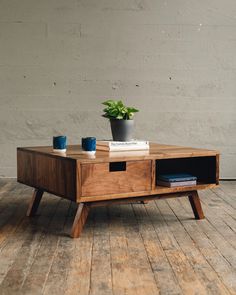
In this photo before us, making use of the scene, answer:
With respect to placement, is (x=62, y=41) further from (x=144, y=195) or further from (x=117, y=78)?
(x=144, y=195)

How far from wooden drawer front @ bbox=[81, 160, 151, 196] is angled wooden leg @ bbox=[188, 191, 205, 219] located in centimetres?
34

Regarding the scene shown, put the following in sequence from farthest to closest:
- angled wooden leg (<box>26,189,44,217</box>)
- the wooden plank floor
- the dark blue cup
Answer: angled wooden leg (<box>26,189,44,217</box>)
the dark blue cup
the wooden plank floor

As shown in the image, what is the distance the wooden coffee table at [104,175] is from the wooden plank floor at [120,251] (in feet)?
0.46

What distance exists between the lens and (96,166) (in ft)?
7.29

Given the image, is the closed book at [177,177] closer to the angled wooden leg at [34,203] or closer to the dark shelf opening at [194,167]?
the dark shelf opening at [194,167]

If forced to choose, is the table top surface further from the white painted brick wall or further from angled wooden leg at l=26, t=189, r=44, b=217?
the white painted brick wall

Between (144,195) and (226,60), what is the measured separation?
208 cm

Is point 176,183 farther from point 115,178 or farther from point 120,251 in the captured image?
point 120,251

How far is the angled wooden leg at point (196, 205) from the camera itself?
260 cm

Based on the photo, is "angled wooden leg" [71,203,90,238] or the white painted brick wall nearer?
"angled wooden leg" [71,203,90,238]

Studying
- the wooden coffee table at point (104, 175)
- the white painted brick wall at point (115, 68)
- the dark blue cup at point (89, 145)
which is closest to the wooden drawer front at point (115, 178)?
the wooden coffee table at point (104, 175)

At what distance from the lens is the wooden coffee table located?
86.7 inches

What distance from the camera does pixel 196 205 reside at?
8.61ft

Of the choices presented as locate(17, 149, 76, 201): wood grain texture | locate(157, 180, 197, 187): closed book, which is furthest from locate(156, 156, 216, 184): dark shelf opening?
locate(17, 149, 76, 201): wood grain texture
